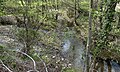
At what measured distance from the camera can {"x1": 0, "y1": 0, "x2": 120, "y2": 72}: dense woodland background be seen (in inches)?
357

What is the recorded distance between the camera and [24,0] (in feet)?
35.8

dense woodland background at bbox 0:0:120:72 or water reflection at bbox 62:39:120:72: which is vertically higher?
dense woodland background at bbox 0:0:120:72

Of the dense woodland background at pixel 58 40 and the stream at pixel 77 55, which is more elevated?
the dense woodland background at pixel 58 40

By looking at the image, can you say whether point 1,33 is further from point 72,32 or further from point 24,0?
point 72,32

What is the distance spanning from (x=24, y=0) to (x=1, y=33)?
6073 millimetres

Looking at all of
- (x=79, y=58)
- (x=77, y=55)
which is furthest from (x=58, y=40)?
(x=79, y=58)

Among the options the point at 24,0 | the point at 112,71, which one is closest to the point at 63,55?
the point at 112,71

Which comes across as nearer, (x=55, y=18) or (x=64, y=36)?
(x=64, y=36)

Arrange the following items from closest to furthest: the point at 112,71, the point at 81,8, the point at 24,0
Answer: the point at 24,0, the point at 112,71, the point at 81,8

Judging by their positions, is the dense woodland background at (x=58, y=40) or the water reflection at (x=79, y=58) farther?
the water reflection at (x=79, y=58)

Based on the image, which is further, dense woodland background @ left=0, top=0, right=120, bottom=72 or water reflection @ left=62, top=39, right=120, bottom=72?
water reflection @ left=62, top=39, right=120, bottom=72

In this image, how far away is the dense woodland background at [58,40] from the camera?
9062 mm

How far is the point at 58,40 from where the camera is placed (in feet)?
61.8

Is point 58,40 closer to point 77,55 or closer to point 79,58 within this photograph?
point 77,55
